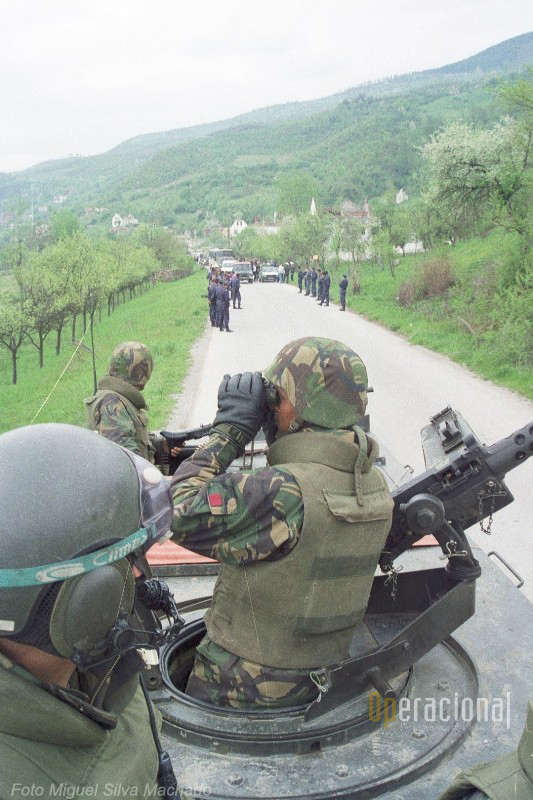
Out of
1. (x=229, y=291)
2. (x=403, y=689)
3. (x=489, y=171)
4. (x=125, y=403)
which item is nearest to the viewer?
(x=403, y=689)

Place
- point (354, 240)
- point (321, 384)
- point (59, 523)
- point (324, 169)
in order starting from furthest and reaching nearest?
point (324, 169), point (354, 240), point (321, 384), point (59, 523)

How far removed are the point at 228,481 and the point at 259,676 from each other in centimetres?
66

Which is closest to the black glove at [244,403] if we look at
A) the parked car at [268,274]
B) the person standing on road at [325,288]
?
the person standing on road at [325,288]

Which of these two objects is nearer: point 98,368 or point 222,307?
point 98,368

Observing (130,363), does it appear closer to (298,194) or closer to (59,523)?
(59,523)

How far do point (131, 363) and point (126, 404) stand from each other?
0.97 ft

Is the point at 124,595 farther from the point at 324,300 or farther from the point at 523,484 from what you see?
the point at 324,300

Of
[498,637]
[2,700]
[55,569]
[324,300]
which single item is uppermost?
[55,569]

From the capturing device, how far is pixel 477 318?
61.1ft

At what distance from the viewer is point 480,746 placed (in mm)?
2486

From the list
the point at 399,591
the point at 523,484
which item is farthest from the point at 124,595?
the point at 523,484

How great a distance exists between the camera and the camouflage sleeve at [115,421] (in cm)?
503

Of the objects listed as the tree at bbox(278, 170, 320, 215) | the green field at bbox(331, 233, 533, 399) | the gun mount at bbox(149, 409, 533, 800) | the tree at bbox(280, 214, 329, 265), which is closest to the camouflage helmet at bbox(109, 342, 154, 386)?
the gun mount at bbox(149, 409, 533, 800)

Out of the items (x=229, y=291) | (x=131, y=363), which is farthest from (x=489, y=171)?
(x=131, y=363)
